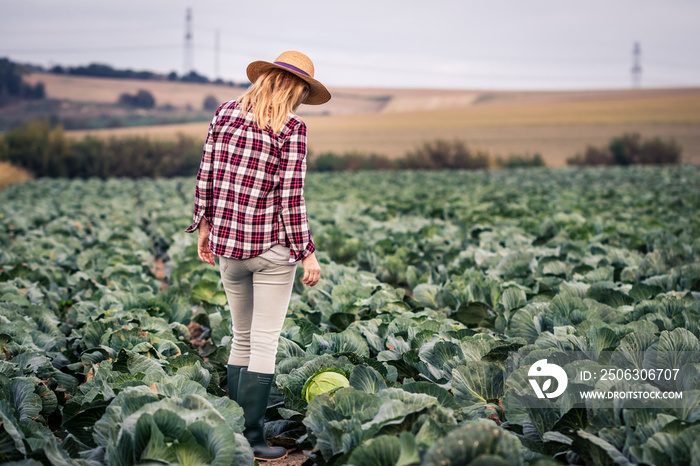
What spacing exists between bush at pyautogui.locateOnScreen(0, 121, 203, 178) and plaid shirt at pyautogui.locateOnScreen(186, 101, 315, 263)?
36.4 m

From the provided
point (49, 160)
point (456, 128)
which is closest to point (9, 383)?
point (49, 160)

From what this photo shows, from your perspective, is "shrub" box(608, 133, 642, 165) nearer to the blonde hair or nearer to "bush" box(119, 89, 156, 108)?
the blonde hair

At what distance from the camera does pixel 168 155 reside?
39.1 m

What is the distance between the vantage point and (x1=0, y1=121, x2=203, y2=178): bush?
3531cm

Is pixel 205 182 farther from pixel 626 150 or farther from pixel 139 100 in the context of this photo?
pixel 139 100

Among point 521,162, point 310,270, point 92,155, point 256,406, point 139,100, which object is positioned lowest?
point 256,406

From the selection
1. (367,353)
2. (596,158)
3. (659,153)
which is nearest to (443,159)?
(596,158)

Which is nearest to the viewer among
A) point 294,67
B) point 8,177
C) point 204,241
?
point 294,67

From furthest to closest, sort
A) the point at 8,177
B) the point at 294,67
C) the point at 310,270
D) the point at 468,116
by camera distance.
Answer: the point at 468,116
the point at 8,177
the point at 310,270
the point at 294,67

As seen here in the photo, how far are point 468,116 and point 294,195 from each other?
70.0 metres

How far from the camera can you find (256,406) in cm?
276

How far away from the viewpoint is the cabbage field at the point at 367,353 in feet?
6.86

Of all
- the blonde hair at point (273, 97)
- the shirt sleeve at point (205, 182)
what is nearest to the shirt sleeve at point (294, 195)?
the blonde hair at point (273, 97)

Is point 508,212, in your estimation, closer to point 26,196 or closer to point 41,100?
point 26,196
